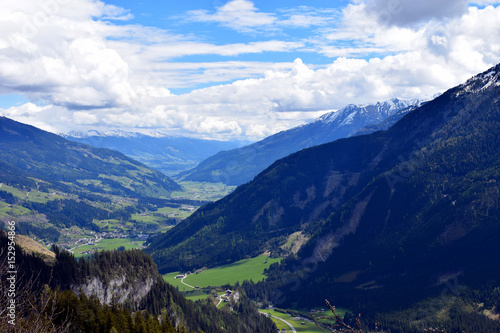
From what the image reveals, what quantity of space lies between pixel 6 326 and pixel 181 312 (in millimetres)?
168375

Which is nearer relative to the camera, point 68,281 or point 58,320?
point 58,320

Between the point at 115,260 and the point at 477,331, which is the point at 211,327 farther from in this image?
the point at 477,331

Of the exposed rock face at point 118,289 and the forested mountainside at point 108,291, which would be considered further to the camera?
the exposed rock face at point 118,289

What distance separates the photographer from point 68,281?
157 metres

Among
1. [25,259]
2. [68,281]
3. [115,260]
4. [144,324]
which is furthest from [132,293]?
[144,324]

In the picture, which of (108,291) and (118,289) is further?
(118,289)

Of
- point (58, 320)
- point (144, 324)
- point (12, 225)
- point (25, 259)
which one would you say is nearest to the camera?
point (12, 225)

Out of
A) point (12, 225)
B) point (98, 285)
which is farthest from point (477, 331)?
point (12, 225)

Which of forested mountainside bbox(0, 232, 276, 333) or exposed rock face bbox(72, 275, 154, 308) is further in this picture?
exposed rock face bbox(72, 275, 154, 308)

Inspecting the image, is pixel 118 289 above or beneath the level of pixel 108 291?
beneath

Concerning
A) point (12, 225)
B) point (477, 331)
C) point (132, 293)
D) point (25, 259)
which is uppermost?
point (12, 225)

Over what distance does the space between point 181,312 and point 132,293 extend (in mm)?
26116

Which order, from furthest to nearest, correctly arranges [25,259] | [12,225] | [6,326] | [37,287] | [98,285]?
[98,285]
[25,259]
[37,287]
[12,225]
[6,326]

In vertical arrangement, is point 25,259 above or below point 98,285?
above
